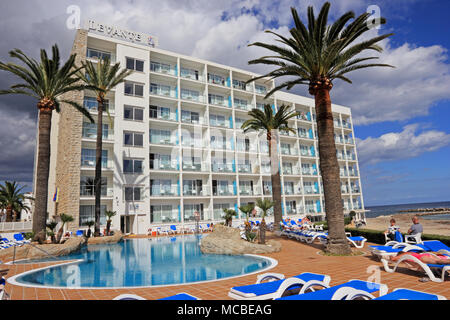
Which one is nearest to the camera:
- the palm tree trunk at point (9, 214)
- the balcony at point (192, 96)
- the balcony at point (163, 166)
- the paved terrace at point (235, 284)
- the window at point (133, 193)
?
the paved terrace at point (235, 284)

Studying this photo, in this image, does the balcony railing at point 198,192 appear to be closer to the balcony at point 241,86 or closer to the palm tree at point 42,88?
the balcony at point 241,86

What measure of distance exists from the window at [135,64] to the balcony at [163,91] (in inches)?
90.7

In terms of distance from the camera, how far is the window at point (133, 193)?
91.2 feet

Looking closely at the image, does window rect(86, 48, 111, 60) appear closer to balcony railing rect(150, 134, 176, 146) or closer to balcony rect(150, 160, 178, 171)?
balcony railing rect(150, 134, 176, 146)

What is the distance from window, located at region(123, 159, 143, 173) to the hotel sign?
1468cm

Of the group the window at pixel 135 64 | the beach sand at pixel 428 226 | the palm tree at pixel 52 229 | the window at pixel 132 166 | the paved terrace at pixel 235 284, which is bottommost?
the beach sand at pixel 428 226

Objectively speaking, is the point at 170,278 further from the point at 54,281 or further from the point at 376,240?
the point at 376,240

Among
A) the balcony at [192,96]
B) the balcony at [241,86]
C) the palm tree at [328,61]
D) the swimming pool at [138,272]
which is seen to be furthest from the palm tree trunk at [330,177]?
the balcony at [241,86]

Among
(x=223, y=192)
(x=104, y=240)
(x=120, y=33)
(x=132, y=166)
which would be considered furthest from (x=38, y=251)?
(x=120, y=33)

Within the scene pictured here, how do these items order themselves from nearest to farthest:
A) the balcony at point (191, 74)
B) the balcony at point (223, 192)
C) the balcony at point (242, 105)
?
the balcony at point (223, 192)
the balcony at point (191, 74)
the balcony at point (242, 105)

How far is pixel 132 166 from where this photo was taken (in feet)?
93.2

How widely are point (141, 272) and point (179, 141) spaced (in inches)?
909

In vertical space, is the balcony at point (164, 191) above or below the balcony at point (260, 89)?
below
